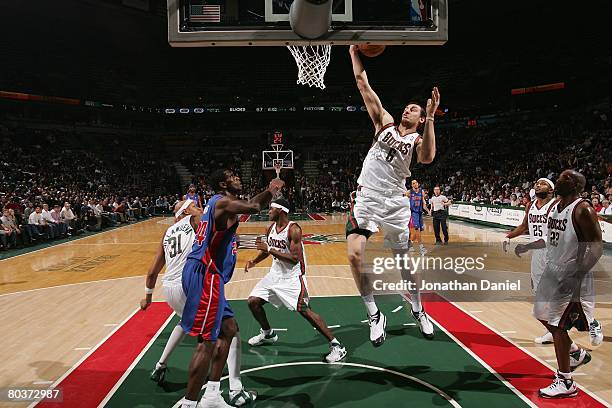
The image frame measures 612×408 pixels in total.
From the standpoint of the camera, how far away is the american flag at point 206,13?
4.41m

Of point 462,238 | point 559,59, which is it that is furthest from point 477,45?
point 462,238

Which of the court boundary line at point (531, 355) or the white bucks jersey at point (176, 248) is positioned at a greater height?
the white bucks jersey at point (176, 248)

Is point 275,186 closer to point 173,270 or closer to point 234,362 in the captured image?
point 173,270

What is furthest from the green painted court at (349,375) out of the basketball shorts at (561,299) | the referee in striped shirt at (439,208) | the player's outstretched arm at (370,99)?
the referee in striped shirt at (439,208)

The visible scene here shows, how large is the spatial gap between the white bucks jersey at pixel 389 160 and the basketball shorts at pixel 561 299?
5.12 feet

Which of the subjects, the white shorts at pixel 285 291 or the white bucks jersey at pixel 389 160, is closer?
the white bucks jersey at pixel 389 160

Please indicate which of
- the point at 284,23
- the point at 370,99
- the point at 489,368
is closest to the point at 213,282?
the point at 370,99

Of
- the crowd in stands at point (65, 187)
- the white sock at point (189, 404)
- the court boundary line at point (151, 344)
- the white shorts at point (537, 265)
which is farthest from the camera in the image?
the crowd in stands at point (65, 187)

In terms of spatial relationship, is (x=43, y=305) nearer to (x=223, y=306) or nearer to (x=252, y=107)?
(x=223, y=306)

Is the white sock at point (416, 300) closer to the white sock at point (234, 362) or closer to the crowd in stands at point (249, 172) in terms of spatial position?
the white sock at point (234, 362)

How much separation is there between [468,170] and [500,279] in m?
21.0

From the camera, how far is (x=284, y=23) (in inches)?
172

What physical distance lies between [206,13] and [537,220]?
490cm

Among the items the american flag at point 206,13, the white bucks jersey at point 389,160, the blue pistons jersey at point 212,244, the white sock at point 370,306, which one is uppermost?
the american flag at point 206,13
